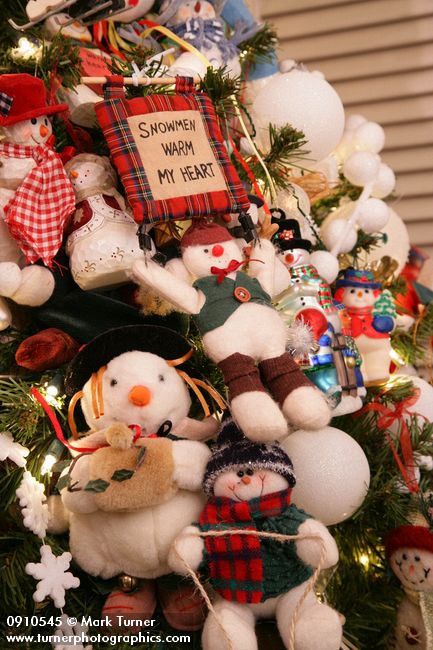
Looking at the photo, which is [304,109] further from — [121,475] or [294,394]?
[121,475]

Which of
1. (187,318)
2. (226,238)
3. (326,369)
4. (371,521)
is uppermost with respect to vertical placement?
(226,238)

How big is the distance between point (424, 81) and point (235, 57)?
1.03 m

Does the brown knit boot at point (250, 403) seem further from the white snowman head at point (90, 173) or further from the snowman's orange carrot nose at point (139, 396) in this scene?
the white snowman head at point (90, 173)

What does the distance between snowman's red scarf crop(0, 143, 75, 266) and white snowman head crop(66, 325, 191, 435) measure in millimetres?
172

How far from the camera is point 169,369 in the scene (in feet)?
3.19

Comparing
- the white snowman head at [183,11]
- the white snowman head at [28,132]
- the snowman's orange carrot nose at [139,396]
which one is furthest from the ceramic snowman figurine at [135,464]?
the white snowman head at [183,11]

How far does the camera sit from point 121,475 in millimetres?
856

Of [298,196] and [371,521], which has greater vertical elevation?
[298,196]

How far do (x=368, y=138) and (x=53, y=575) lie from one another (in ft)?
3.89

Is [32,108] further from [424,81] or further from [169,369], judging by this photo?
[424,81]

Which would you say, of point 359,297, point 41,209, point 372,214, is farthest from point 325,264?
point 41,209

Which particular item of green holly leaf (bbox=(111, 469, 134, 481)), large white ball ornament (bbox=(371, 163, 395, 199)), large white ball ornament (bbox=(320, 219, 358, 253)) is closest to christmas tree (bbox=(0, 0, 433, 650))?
green holly leaf (bbox=(111, 469, 134, 481))

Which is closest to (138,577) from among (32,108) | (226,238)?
(226,238)

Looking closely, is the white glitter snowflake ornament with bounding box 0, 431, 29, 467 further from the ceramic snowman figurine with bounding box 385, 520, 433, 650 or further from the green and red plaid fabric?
the ceramic snowman figurine with bounding box 385, 520, 433, 650
